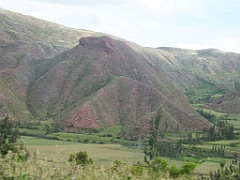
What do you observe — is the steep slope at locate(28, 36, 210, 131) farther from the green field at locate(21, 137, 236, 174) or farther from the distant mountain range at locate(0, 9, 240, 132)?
the green field at locate(21, 137, 236, 174)

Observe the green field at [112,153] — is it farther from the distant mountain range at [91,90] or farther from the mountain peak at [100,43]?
the mountain peak at [100,43]

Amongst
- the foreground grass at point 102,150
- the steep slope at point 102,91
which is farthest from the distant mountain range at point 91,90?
the foreground grass at point 102,150

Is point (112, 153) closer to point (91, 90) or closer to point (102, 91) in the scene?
point (102, 91)

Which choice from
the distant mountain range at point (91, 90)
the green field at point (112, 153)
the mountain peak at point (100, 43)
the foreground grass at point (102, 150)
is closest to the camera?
the green field at point (112, 153)

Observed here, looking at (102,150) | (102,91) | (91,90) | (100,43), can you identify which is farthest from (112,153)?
(100,43)

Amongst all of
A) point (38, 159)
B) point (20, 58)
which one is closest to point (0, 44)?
point (20, 58)

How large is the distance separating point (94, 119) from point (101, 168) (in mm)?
124637

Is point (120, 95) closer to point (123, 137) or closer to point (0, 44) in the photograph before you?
point (123, 137)

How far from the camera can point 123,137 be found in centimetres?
12325

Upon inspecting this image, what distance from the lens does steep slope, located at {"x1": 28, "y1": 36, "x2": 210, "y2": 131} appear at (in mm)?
135750

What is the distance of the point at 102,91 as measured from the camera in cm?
14525

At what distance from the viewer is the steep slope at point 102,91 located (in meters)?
136

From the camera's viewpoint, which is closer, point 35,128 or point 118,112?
point 35,128

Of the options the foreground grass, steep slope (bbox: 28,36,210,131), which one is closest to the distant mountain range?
steep slope (bbox: 28,36,210,131)
